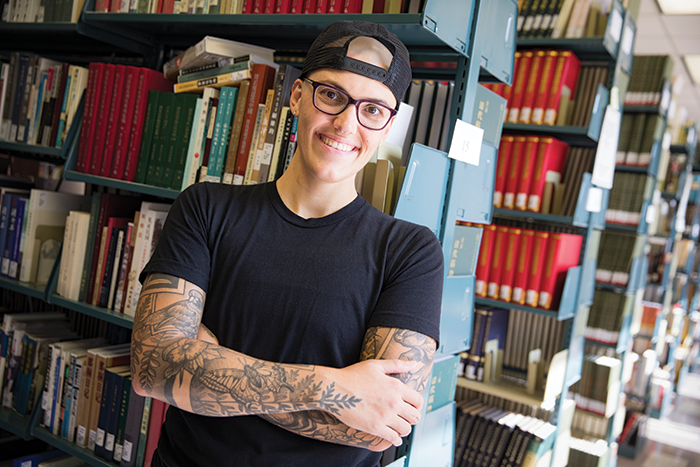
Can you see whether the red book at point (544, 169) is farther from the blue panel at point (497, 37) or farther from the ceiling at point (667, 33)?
the ceiling at point (667, 33)

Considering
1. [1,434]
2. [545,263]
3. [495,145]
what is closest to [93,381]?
[1,434]

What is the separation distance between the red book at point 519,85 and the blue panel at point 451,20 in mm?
1199

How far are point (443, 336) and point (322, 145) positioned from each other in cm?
75

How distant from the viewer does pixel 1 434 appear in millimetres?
2268

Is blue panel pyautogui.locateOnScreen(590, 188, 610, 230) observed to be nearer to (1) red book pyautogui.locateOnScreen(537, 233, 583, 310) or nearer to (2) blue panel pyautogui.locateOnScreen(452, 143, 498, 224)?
(1) red book pyautogui.locateOnScreen(537, 233, 583, 310)

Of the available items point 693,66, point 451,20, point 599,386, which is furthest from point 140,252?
point 693,66

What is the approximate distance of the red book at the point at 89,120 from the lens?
191 cm

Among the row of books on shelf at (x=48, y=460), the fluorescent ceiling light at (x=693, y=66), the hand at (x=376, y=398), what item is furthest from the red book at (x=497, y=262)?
the fluorescent ceiling light at (x=693, y=66)

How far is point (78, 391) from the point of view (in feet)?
6.04

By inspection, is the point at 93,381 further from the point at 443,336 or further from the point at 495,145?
the point at 495,145

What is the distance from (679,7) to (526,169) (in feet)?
9.04

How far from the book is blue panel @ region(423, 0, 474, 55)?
0.65 metres

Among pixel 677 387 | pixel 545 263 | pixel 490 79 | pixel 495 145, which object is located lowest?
pixel 677 387

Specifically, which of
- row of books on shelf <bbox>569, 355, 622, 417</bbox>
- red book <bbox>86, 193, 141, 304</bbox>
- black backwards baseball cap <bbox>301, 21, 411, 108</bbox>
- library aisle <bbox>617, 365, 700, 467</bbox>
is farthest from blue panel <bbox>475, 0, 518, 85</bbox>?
library aisle <bbox>617, 365, 700, 467</bbox>
